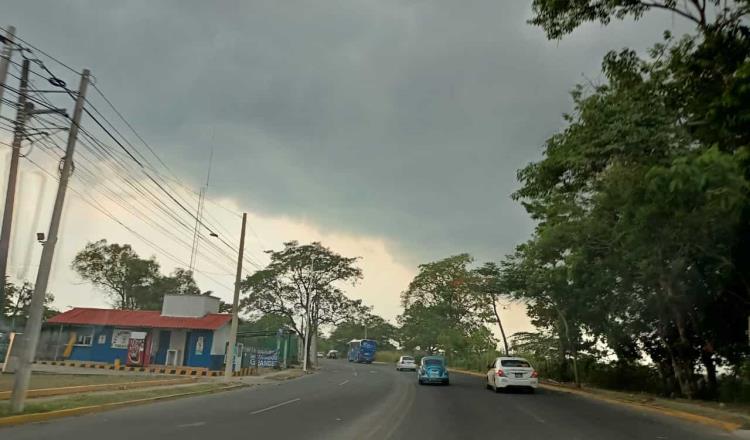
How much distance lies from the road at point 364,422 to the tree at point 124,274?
149ft

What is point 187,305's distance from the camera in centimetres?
4334

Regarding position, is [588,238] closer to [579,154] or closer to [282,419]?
[579,154]

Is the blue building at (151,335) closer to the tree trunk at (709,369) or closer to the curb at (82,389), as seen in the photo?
the curb at (82,389)

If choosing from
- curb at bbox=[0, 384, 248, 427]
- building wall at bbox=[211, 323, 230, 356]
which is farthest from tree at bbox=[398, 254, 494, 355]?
curb at bbox=[0, 384, 248, 427]

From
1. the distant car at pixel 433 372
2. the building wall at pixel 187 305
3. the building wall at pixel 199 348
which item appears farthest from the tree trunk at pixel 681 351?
the building wall at pixel 187 305

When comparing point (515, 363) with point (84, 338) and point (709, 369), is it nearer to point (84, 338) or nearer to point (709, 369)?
point (709, 369)

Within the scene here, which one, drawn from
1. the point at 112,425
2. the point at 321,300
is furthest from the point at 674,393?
the point at 321,300

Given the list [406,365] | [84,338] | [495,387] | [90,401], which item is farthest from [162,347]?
[90,401]

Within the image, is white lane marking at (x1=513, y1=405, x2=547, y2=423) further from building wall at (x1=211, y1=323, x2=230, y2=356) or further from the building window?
the building window

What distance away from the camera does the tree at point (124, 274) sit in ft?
203

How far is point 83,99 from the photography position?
1595 cm

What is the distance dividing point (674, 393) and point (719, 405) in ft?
17.6

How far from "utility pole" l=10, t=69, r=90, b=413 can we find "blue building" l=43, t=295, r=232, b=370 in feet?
84.1

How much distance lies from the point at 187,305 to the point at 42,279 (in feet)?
97.5
